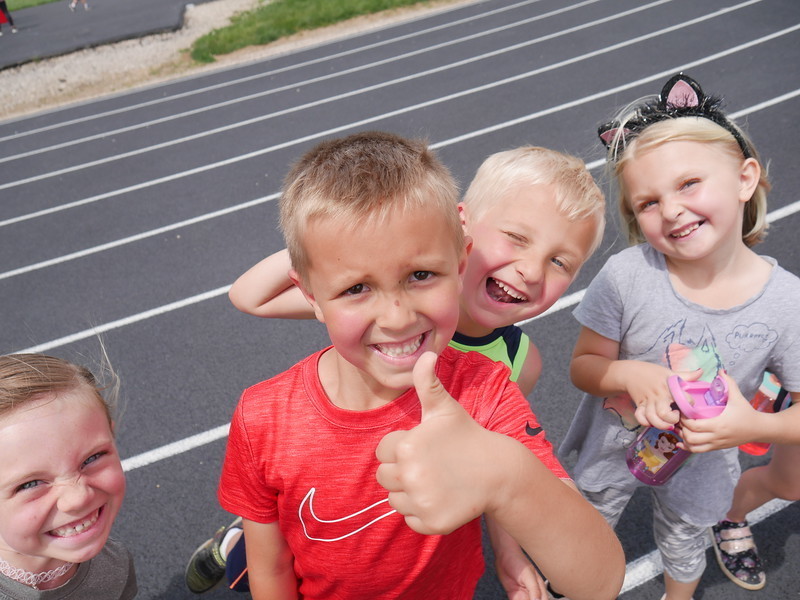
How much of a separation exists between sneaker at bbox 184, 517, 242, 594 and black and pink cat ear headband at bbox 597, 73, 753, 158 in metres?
2.11

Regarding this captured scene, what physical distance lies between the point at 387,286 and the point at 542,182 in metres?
0.85

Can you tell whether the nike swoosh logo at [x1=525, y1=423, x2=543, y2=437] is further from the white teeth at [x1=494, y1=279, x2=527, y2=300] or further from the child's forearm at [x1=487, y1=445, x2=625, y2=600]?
the white teeth at [x1=494, y1=279, x2=527, y2=300]

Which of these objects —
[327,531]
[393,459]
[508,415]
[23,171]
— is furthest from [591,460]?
→ [23,171]

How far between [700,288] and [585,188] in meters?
0.54

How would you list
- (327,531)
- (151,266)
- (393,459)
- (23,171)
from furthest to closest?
(23,171)
(151,266)
(327,531)
(393,459)

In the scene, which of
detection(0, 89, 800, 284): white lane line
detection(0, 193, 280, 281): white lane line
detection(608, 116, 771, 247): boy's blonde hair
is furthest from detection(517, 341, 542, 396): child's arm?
detection(0, 193, 280, 281): white lane line

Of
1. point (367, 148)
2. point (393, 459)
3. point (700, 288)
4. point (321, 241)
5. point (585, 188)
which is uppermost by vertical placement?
point (367, 148)

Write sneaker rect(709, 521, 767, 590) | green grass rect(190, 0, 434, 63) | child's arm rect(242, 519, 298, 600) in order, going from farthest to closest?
green grass rect(190, 0, 434, 63), sneaker rect(709, 521, 767, 590), child's arm rect(242, 519, 298, 600)

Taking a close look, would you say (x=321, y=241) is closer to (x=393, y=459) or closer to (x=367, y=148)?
(x=367, y=148)

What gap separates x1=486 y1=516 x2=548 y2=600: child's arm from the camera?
5.48 feet

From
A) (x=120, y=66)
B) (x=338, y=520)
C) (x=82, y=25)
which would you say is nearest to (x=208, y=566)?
(x=338, y=520)

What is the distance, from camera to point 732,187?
1953 mm

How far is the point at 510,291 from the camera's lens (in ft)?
5.96

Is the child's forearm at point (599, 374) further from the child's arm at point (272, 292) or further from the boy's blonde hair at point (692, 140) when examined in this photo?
the child's arm at point (272, 292)
